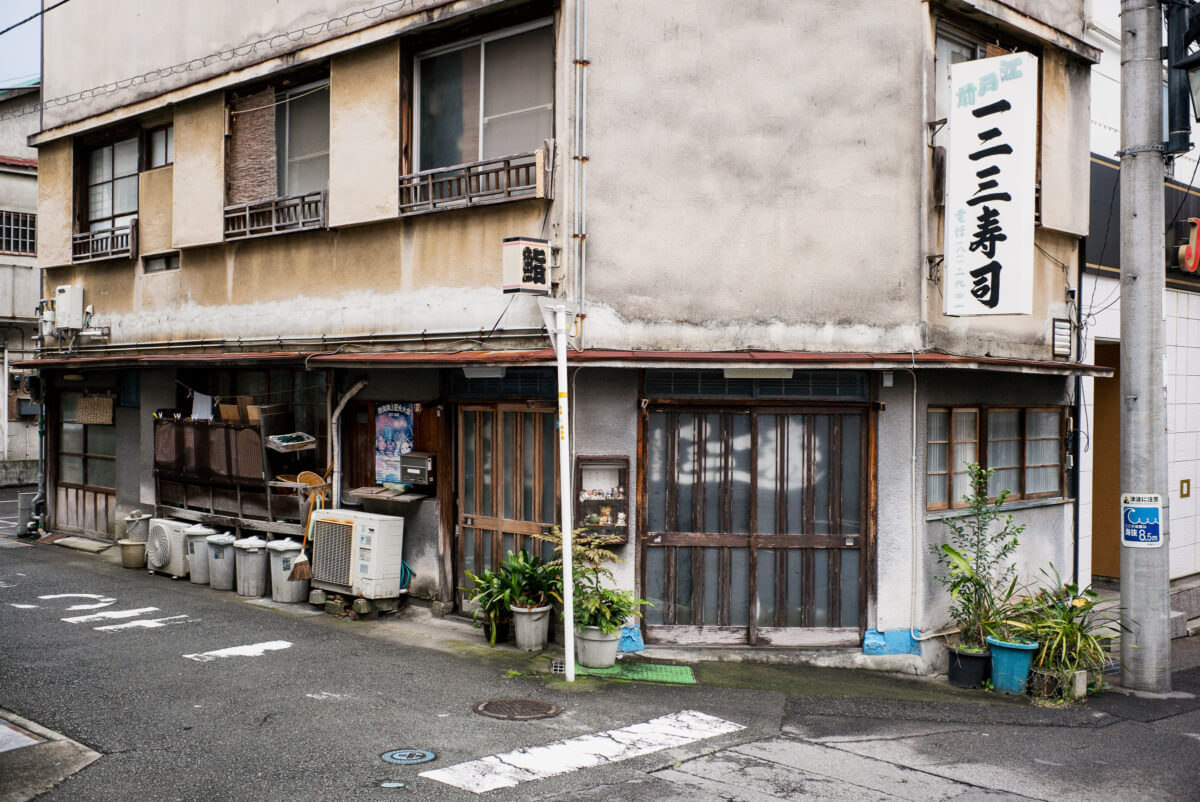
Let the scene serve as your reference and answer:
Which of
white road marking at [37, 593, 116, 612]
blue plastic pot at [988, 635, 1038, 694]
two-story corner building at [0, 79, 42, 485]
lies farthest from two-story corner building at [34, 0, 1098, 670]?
two-story corner building at [0, 79, 42, 485]

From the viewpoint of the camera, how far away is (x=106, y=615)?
12.3m

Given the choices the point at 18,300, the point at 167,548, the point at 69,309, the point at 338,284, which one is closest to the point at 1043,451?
the point at 338,284

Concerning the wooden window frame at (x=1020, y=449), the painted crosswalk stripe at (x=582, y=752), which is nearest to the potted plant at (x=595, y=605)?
the painted crosswalk stripe at (x=582, y=752)

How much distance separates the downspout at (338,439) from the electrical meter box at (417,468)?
1.29m

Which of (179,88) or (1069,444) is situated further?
(179,88)

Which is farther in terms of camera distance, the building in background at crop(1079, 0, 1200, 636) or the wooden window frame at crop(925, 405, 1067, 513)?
the building in background at crop(1079, 0, 1200, 636)

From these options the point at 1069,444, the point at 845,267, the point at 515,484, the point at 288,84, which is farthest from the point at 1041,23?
the point at 288,84

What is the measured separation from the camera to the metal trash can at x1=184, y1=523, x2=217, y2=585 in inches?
562

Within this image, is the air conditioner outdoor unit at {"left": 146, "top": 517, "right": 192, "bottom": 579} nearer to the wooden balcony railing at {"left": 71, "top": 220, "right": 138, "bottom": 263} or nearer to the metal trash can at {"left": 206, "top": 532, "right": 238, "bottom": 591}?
the metal trash can at {"left": 206, "top": 532, "right": 238, "bottom": 591}

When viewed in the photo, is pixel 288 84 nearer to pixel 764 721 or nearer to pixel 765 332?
pixel 765 332

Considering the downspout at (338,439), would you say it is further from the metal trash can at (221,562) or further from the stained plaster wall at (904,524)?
the stained plaster wall at (904,524)

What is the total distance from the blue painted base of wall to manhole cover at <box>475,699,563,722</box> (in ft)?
12.5

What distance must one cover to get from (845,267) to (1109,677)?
5342 mm

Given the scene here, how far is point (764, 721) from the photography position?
872cm
